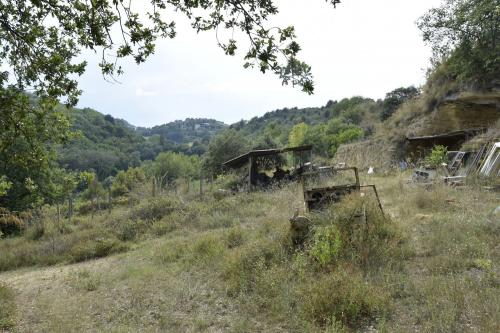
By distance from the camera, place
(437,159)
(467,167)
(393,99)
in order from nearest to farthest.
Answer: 1. (467,167)
2. (437,159)
3. (393,99)

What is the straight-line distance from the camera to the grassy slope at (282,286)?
4.61 meters

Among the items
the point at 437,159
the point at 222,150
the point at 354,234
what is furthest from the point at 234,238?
the point at 222,150

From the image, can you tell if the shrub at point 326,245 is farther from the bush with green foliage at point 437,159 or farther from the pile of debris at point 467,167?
the bush with green foliage at point 437,159

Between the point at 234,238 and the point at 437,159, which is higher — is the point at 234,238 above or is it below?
below

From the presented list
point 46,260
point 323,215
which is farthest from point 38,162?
point 46,260

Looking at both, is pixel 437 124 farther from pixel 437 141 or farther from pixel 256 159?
pixel 256 159

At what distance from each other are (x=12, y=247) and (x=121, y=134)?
3815 inches

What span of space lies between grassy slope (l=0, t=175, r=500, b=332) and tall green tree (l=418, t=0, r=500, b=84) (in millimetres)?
8898

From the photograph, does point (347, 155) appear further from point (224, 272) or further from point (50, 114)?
point (50, 114)

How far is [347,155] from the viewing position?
25984 millimetres

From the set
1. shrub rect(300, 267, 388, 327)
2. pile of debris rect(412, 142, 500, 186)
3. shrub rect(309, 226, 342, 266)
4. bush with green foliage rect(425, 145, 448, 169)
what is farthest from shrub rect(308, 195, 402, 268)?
bush with green foliage rect(425, 145, 448, 169)

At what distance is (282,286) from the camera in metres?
5.66

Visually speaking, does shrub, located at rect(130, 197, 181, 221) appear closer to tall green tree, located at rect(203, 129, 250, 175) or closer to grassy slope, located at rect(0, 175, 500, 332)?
grassy slope, located at rect(0, 175, 500, 332)

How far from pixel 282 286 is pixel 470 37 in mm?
15878
